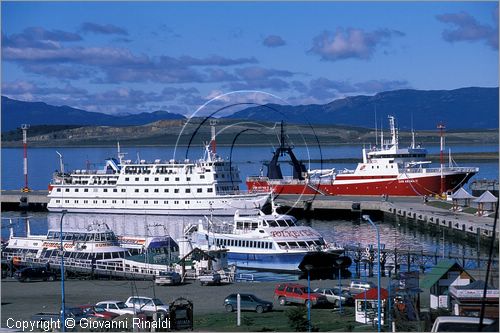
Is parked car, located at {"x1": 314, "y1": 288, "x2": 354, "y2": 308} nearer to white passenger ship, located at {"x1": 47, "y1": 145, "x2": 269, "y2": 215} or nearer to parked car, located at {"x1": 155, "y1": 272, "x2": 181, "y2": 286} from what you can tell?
parked car, located at {"x1": 155, "y1": 272, "x2": 181, "y2": 286}

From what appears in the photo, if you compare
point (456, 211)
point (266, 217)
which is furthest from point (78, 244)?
point (456, 211)

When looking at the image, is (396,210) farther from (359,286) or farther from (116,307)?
(116,307)

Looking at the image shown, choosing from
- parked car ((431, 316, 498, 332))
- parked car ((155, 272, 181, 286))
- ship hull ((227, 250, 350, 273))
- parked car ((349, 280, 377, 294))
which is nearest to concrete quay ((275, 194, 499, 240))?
ship hull ((227, 250, 350, 273))

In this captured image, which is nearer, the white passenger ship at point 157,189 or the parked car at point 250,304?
the parked car at point 250,304

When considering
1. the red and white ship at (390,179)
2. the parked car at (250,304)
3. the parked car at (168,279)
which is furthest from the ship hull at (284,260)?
the red and white ship at (390,179)

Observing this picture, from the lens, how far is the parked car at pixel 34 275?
88.2 ft

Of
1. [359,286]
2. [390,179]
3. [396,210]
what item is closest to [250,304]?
[359,286]

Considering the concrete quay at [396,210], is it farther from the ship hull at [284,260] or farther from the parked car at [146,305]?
the parked car at [146,305]

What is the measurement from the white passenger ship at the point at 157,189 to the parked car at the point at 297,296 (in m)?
28.7

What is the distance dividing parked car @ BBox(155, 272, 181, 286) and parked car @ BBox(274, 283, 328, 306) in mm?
4837

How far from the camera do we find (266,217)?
31.9 meters

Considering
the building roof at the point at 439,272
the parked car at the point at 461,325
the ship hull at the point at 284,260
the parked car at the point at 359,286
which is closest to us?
the parked car at the point at 461,325

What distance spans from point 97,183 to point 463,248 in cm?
2733

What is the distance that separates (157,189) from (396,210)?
45.9ft
